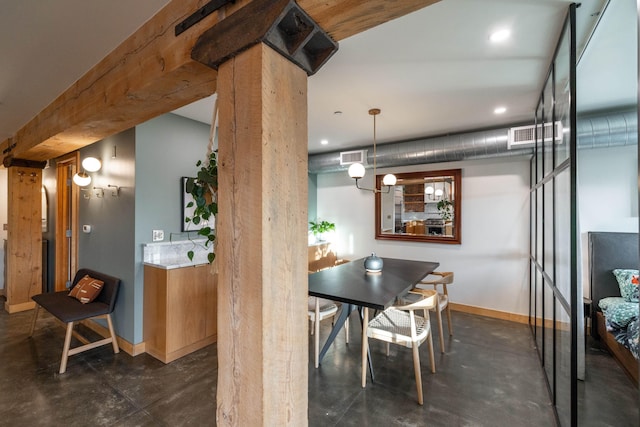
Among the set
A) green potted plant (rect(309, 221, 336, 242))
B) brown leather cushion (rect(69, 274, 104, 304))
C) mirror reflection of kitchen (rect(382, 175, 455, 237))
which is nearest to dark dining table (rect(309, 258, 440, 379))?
mirror reflection of kitchen (rect(382, 175, 455, 237))

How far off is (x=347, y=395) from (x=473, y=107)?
113 inches

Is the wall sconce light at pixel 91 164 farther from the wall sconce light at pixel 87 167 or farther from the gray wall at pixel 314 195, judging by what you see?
the gray wall at pixel 314 195

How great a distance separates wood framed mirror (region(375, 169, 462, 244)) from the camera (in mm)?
4141

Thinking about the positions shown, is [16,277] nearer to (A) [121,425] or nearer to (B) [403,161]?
(A) [121,425]

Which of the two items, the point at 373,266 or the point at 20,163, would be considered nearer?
the point at 373,266

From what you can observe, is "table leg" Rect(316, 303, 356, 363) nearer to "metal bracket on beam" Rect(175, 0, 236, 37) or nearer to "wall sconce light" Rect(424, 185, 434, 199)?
"metal bracket on beam" Rect(175, 0, 236, 37)

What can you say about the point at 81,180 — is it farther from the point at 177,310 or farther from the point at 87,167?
the point at 177,310

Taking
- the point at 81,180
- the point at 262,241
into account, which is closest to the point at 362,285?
the point at 262,241

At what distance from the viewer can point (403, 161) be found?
3.88 metres

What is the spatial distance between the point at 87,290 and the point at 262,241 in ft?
9.52

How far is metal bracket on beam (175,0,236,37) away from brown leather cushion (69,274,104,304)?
2696 millimetres

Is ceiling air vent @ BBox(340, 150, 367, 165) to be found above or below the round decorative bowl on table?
above

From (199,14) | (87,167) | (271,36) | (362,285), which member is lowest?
(362,285)

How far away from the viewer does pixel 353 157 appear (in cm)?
393
